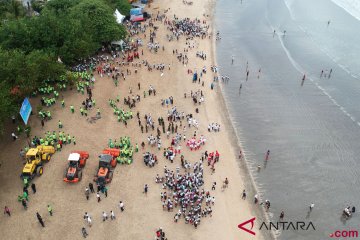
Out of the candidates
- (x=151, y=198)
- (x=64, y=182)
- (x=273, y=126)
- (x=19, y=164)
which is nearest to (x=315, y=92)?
(x=273, y=126)

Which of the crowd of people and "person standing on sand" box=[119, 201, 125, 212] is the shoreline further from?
"person standing on sand" box=[119, 201, 125, 212]

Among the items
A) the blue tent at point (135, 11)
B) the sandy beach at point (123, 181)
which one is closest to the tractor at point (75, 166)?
the sandy beach at point (123, 181)

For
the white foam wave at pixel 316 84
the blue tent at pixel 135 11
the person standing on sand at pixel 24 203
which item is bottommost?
the person standing on sand at pixel 24 203

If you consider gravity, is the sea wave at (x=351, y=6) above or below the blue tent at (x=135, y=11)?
above

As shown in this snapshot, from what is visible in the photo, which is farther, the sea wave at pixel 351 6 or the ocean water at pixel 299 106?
the sea wave at pixel 351 6

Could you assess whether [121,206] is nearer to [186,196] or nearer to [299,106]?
[186,196]

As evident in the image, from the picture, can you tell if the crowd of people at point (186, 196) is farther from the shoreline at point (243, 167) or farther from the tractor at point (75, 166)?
the tractor at point (75, 166)
